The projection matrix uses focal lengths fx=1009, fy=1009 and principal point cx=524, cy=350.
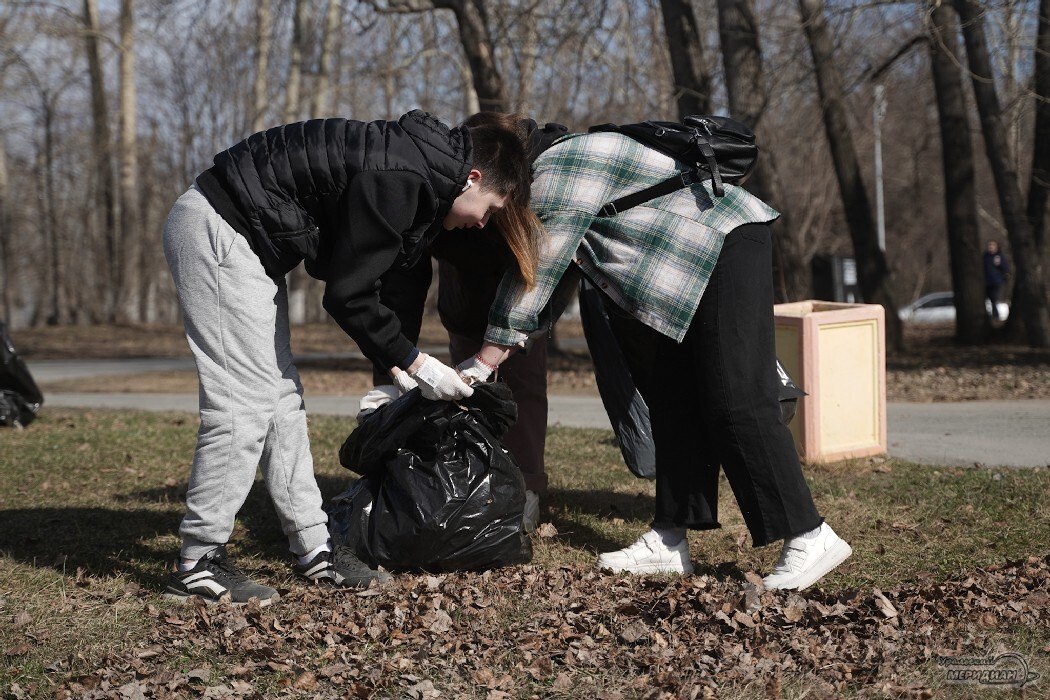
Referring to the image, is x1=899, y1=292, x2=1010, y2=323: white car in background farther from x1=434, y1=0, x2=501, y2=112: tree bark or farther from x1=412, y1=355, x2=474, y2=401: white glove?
x1=412, y1=355, x2=474, y2=401: white glove

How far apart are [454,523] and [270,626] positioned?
75cm

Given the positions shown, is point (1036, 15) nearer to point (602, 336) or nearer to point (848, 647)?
point (602, 336)

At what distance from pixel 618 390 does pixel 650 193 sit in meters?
1.24

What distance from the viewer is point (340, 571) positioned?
11.7 ft

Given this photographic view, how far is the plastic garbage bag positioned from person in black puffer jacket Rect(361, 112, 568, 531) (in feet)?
0.80

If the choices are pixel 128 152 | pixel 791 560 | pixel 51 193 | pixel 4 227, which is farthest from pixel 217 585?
pixel 51 193

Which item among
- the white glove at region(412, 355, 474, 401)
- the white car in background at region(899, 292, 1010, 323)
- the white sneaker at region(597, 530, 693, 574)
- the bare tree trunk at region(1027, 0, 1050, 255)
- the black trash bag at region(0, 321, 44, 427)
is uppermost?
the bare tree trunk at region(1027, 0, 1050, 255)

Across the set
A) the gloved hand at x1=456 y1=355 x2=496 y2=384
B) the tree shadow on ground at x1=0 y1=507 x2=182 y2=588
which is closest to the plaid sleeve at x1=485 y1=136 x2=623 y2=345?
the gloved hand at x1=456 y1=355 x2=496 y2=384

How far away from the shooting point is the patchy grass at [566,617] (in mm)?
2744

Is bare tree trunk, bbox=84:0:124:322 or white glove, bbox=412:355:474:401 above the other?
bare tree trunk, bbox=84:0:124:322

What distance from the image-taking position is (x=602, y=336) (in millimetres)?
4309

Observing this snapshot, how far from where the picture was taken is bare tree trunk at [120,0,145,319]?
74.2 ft

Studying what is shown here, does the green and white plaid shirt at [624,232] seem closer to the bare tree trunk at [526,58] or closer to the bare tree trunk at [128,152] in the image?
the bare tree trunk at [526,58]

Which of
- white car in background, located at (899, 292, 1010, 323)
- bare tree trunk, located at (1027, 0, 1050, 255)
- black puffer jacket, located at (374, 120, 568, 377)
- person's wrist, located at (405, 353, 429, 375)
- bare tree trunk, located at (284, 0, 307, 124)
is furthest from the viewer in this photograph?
white car in background, located at (899, 292, 1010, 323)
